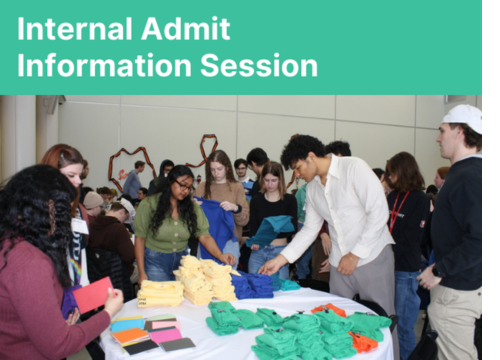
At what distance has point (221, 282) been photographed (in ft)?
6.73

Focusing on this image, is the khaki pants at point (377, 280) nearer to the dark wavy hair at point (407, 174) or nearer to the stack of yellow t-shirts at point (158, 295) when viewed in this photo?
the dark wavy hair at point (407, 174)

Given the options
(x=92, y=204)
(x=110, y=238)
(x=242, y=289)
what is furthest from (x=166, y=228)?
(x=92, y=204)

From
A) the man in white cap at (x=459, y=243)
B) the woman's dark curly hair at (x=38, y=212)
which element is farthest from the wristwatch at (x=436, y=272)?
the woman's dark curly hair at (x=38, y=212)

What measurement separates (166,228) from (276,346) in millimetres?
1483

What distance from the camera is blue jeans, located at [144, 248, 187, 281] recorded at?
8.57ft

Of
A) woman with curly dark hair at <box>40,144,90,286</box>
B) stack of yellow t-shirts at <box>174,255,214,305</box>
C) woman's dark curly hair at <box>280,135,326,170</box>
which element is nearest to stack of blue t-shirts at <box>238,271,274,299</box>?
stack of yellow t-shirts at <box>174,255,214,305</box>

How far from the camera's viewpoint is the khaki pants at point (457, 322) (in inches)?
68.9

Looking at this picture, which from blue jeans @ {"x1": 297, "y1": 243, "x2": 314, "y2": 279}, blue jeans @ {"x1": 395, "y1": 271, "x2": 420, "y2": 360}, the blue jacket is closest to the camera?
blue jeans @ {"x1": 395, "y1": 271, "x2": 420, "y2": 360}

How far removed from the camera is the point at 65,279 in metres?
1.28

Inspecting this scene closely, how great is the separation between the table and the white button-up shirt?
29 centimetres

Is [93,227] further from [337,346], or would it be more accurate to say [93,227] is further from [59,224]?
[337,346]

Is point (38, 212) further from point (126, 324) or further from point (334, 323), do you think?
point (334, 323)

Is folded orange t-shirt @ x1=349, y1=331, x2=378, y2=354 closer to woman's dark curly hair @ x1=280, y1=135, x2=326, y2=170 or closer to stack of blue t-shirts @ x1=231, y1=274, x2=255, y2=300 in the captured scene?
stack of blue t-shirts @ x1=231, y1=274, x2=255, y2=300

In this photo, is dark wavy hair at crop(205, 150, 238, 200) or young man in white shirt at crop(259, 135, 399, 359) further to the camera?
dark wavy hair at crop(205, 150, 238, 200)
